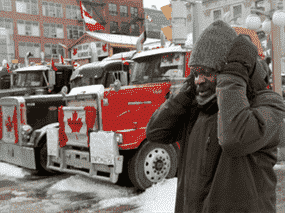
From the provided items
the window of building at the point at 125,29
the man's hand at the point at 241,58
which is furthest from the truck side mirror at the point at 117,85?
the window of building at the point at 125,29

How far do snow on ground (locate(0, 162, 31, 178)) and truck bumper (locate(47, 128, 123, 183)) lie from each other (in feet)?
6.36

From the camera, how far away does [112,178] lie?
5.41 m

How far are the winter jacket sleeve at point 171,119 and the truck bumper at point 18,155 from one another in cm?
587

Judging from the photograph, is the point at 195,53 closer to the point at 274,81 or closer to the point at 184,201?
the point at 184,201

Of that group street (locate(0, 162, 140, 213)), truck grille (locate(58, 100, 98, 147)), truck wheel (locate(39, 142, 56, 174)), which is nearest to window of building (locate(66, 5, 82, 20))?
truck wheel (locate(39, 142, 56, 174))

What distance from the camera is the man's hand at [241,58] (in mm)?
1580

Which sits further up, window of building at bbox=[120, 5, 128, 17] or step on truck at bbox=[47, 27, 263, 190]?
window of building at bbox=[120, 5, 128, 17]

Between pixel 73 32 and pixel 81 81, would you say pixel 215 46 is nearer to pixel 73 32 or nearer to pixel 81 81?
pixel 81 81

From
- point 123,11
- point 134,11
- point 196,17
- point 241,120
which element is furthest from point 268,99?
point 134,11

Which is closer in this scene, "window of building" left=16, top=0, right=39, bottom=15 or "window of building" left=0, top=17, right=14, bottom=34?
"window of building" left=0, top=17, right=14, bottom=34

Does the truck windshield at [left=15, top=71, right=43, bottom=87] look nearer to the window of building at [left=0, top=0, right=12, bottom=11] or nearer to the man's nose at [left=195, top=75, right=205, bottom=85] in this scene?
the man's nose at [left=195, top=75, right=205, bottom=85]

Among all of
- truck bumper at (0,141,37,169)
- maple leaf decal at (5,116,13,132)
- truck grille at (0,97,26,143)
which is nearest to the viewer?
truck bumper at (0,141,37,169)

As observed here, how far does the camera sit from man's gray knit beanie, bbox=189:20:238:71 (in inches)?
64.8

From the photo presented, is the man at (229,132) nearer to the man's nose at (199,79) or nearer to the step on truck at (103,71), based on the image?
the man's nose at (199,79)
